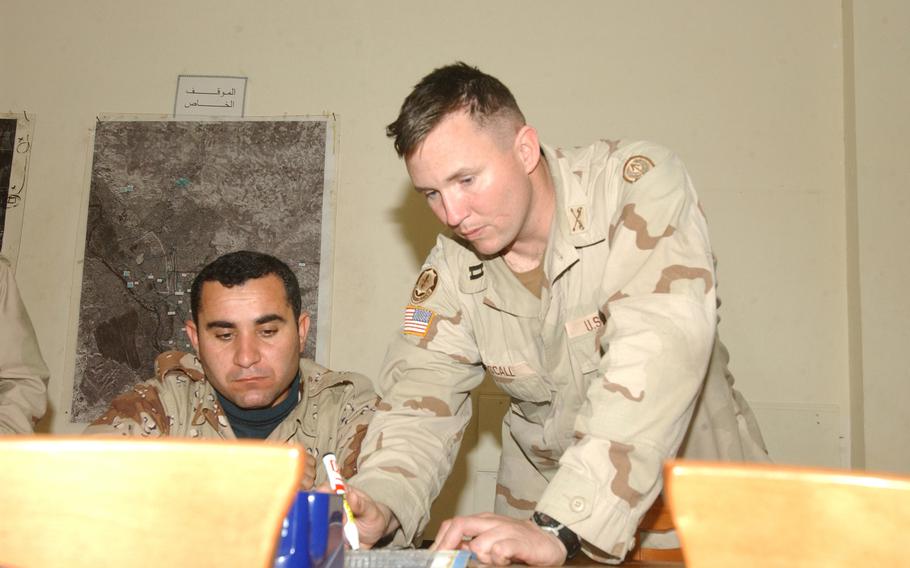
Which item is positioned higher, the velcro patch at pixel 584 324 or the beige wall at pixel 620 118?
the beige wall at pixel 620 118

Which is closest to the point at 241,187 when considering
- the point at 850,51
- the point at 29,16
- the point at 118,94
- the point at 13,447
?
the point at 118,94

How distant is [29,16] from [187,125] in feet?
2.26

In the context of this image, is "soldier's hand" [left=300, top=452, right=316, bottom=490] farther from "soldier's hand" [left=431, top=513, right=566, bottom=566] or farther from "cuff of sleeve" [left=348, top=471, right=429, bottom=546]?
"soldier's hand" [left=431, top=513, right=566, bottom=566]

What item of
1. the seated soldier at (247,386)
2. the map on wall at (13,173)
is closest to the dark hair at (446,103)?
the seated soldier at (247,386)

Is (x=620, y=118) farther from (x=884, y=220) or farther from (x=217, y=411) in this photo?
(x=217, y=411)

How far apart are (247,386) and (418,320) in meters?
0.50

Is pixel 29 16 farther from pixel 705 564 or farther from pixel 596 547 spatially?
pixel 705 564

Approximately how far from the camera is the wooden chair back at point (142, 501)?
15.6 inches

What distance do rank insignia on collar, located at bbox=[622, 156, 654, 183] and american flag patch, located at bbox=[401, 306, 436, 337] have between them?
18.1 inches

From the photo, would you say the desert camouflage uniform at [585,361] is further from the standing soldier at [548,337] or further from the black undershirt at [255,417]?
the black undershirt at [255,417]

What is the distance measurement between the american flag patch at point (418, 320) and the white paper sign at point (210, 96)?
126 centimetres

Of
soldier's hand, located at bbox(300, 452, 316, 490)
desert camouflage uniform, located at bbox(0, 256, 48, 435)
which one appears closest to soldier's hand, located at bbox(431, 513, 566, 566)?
soldier's hand, located at bbox(300, 452, 316, 490)

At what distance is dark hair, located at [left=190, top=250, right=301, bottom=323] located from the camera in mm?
1917

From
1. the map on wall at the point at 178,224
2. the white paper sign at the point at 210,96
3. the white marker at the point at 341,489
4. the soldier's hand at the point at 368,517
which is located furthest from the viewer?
the white paper sign at the point at 210,96
